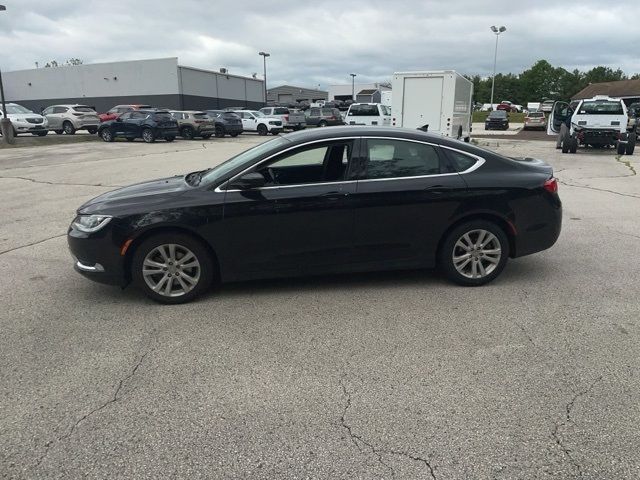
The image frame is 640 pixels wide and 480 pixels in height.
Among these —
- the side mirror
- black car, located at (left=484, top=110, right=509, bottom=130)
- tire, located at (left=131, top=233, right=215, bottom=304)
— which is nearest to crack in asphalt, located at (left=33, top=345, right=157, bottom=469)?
tire, located at (left=131, top=233, right=215, bottom=304)

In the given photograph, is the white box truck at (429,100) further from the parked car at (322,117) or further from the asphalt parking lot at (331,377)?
the parked car at (322,117)

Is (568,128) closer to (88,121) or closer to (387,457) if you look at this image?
(387,457)

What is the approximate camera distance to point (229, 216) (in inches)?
181

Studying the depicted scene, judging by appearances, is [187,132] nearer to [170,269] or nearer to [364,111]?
[364,111]

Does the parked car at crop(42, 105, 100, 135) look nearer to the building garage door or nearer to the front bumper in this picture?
the front bumper

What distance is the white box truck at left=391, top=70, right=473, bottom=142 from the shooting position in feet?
60.7

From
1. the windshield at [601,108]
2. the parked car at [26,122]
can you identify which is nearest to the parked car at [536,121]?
the windshield at [601,108]

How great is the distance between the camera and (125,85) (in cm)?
5253

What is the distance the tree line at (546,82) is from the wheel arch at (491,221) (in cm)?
11958

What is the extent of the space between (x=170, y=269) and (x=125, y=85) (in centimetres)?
5404

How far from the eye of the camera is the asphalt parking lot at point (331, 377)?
266cm

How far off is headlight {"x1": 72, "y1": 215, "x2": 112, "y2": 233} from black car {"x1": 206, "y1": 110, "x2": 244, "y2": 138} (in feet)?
89.0

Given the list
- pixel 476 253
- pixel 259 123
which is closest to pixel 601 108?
pixel 476 253

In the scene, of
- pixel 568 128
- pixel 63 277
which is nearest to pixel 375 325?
pixel 63 277
